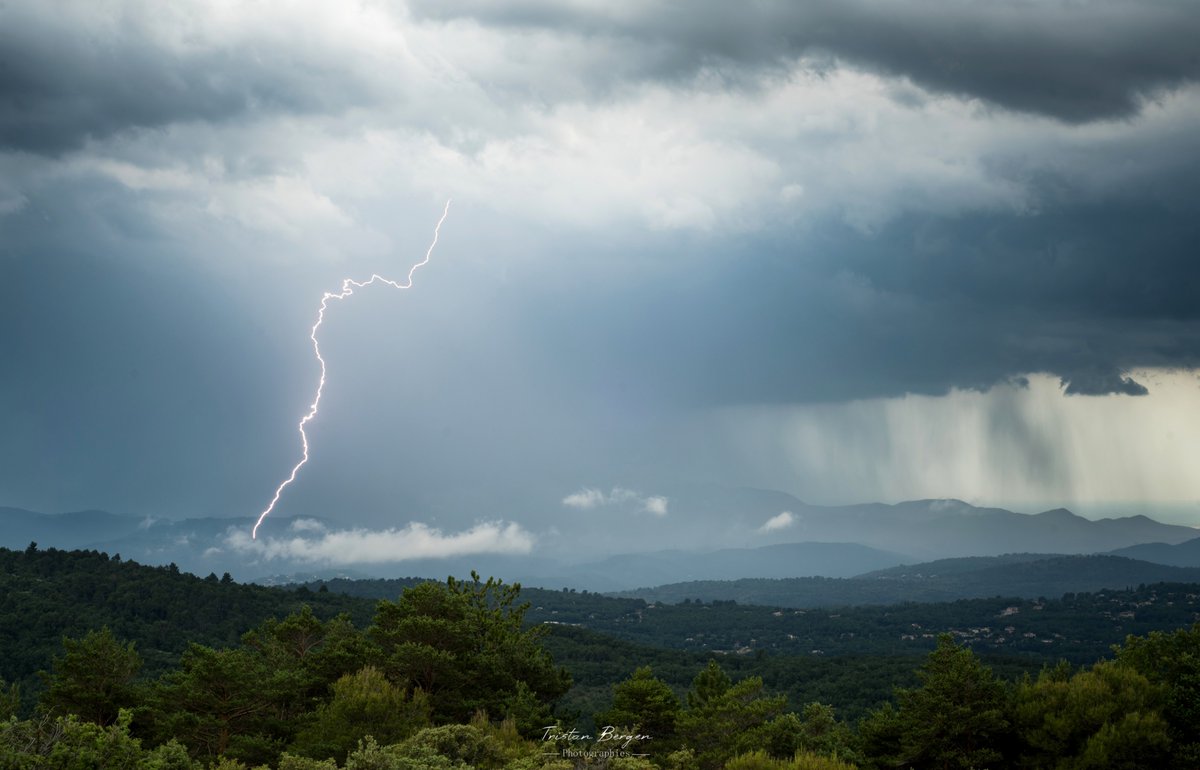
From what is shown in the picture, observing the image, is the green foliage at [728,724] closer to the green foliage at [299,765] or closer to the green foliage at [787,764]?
the green foliage at [787,764]

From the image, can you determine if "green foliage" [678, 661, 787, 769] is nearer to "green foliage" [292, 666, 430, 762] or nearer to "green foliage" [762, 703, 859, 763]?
"green foliage" [762, 703, 859, 763]

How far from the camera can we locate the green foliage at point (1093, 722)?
123ft

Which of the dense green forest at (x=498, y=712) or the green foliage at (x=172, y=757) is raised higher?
the green foliage at (x=172, y=757)

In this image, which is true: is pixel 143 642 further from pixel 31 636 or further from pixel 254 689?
pixel 254 689

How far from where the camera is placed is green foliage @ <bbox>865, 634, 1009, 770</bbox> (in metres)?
41.2

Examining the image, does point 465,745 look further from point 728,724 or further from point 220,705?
point 220,705

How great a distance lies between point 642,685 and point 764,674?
4085 inches

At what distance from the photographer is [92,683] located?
1884 inches

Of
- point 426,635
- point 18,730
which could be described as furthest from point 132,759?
point 426,635

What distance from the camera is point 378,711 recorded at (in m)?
41.2

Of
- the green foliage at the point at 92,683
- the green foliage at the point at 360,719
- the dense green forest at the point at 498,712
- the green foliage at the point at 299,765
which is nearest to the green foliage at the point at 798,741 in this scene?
the dense green forest at the point at 498,712

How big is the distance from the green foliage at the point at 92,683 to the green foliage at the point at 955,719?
41.7m

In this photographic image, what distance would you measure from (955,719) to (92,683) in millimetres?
45485

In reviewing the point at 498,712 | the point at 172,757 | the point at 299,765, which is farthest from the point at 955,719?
the point at 172,757
